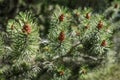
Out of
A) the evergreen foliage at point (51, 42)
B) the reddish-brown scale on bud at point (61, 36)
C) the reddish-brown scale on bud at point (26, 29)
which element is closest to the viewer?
the reddish-brown scale on bud at point (26, 29)

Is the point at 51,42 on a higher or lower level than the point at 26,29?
lower

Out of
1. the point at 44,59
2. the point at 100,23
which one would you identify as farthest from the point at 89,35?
the point at 44,59

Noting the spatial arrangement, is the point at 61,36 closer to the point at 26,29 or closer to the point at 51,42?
the point at 51,42

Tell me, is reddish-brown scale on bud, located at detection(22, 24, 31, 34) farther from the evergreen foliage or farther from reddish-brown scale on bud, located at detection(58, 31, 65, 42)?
reddish-brown scale on bud, located at detection(58, 31, 65, 42)

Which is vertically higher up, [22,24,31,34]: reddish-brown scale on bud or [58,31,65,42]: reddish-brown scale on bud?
[22,24,31,34]: reddish-brown scale on bud

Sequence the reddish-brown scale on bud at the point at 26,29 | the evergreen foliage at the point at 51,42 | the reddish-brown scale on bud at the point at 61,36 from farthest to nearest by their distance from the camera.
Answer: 1. the reddish-brown scale on bud at the point at 61,36
2. the evergreen foliage at the point at 51,42
3. the reddish-brown scale on bud at the point at 26,29

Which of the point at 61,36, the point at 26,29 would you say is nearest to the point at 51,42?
the point at 61,36

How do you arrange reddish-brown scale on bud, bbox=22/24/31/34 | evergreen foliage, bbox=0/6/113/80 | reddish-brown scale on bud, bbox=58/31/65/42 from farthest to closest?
1. reddish-brown scale on bud, bbox=58/31/65/42
2. evergreen foliage, bbox=0/6/113/80
3. reddish-brown scale on bud, bbox=22/24/31/34

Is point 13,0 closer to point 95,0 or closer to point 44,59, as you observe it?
point 95,0

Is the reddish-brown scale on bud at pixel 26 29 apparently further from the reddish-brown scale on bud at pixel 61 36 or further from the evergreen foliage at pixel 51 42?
the reddish-brown scale on bud at pixel 61 36

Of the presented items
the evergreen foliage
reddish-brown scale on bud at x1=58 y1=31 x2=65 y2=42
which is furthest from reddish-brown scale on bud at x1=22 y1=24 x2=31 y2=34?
reddish-brown scale on bud at x1=58 y1=31 x2=65 y2=42

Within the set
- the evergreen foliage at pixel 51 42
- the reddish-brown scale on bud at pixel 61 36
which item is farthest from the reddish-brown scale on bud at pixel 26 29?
the reddish-brown scale on bud at pixel 61 36
